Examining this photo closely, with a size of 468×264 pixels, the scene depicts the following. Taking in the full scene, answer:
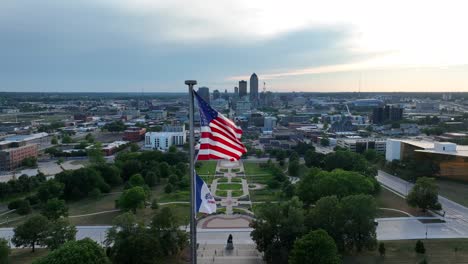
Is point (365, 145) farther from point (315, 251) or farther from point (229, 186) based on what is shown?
point (315, 251)

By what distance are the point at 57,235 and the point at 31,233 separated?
2.23m

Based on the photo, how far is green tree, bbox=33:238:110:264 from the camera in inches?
862

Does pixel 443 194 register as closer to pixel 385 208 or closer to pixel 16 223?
pixel 385 208

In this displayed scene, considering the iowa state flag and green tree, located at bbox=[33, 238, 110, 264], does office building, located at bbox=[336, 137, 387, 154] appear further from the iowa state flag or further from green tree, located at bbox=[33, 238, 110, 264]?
the iowa state flag

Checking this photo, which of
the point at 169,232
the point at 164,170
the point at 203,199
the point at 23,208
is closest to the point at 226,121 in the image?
the point at 203,199

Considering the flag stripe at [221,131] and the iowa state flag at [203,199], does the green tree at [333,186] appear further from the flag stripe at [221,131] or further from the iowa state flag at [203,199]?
the iowa state flag at [203,199]

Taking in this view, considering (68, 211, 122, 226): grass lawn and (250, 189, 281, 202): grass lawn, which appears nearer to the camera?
(68, 211, 122, 226): grass lawn

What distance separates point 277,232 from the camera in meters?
29.1

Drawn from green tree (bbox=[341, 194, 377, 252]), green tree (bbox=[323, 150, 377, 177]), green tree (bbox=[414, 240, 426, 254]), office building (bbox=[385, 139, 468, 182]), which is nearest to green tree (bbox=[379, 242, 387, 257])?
green tree (bbox=[341, 194, 377, 252])

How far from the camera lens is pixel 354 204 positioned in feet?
100

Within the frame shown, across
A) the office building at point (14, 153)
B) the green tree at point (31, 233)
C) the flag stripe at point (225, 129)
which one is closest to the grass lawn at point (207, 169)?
the green tree at point (31, 233)

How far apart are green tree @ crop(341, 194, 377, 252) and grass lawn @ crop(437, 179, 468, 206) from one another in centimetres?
2129

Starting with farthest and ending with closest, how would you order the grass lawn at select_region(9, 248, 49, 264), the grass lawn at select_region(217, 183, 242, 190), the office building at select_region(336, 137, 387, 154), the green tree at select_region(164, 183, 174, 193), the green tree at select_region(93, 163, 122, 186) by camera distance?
the office building at select_region(336, 137, 387, 154) → the green tree at select_region(93, 163, 122, 186) → the grass lawn at select_region(217, 183, 242, 190) → the green tree at select_region(164, 183, 174, 193) → the grass lawn at select_region(9, 248, 49, 264)

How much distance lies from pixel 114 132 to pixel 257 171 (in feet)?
227
